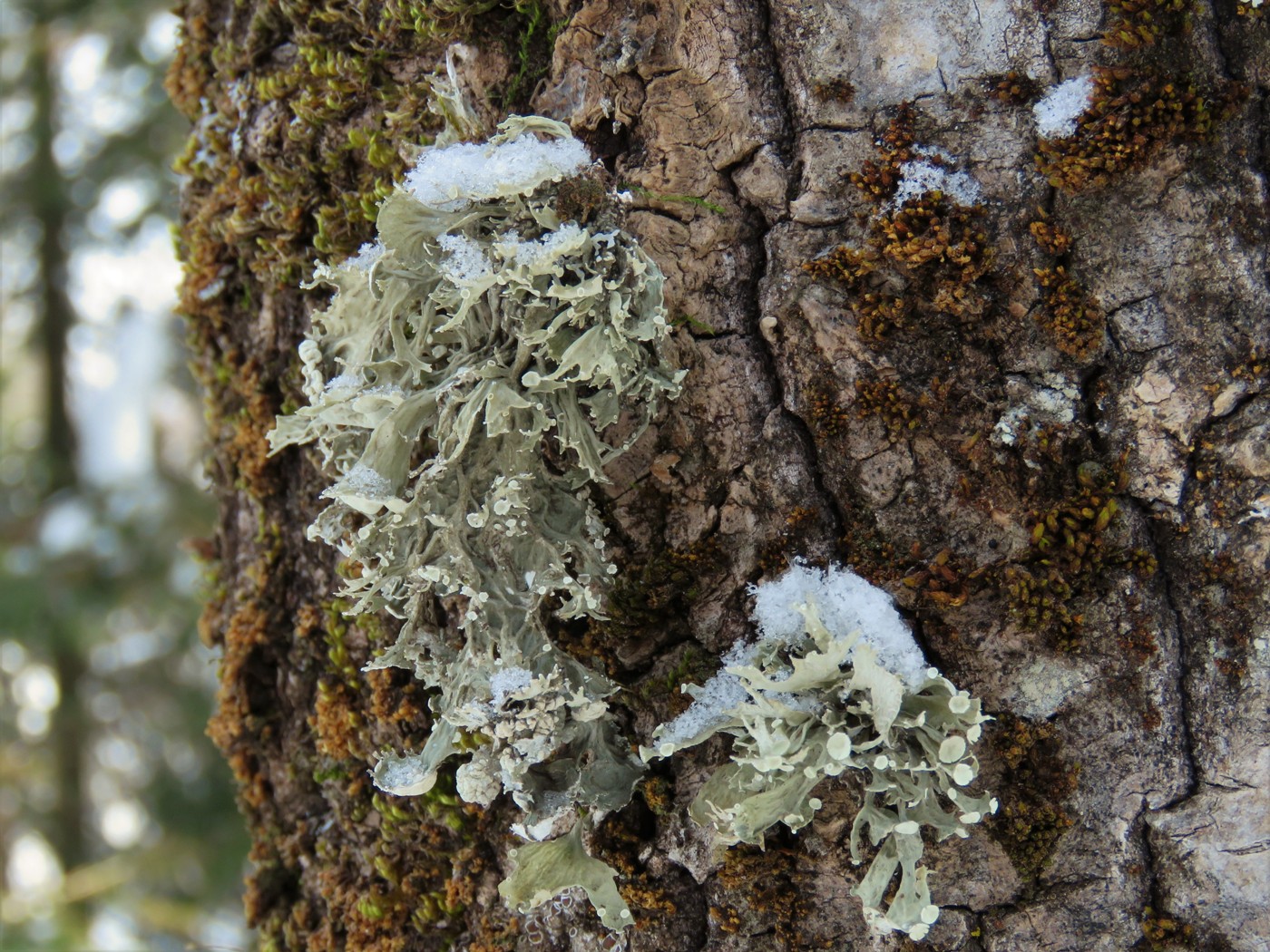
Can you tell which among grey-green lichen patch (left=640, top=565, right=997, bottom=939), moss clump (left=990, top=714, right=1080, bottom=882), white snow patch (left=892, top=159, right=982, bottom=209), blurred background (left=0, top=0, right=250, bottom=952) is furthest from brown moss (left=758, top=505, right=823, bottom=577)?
blurred background (left=0, top=0, right=250, bottom=952)

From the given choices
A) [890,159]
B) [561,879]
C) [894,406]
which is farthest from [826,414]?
[561,879]

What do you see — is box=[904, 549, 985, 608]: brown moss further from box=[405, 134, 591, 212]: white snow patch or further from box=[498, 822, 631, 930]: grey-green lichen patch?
box=[405, 134, 591, 212]: white snow patch

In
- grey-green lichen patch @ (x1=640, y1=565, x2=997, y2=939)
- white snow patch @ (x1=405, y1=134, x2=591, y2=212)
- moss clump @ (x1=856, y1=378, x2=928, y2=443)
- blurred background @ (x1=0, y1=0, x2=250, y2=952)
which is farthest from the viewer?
blurred background @ (x1=0, y1=0, x2=250, y2=952)

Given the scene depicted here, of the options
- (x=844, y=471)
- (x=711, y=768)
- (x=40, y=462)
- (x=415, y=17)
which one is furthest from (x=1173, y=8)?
(x=40, y=462)

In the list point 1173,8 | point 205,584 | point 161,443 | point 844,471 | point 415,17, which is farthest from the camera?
point 161,443

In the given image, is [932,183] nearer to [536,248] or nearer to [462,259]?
[536,248]

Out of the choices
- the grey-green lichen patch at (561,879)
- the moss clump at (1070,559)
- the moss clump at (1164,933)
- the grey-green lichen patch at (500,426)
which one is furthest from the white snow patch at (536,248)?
the moss clump at (1164,933)

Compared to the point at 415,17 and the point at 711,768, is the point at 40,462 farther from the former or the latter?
the point at 711,768

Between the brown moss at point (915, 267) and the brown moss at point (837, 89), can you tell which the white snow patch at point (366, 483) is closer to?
the brown moss at point (915, 267)
